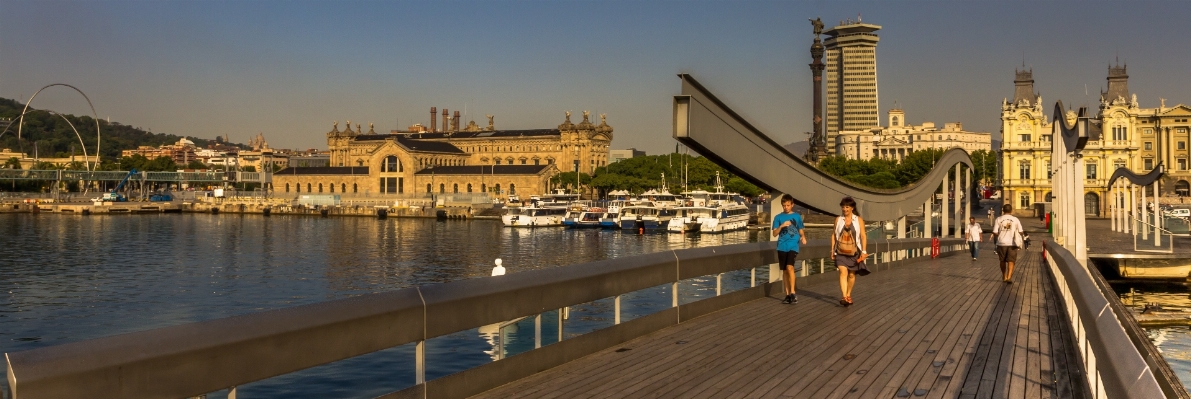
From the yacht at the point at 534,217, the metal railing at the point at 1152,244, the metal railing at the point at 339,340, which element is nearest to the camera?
the metal railing at the point at 339,340

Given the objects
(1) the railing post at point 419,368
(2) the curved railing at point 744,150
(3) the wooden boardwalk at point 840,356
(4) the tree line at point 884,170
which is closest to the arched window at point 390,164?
(4) the tree line at point 884,170

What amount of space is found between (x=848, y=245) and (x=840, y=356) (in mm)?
4593

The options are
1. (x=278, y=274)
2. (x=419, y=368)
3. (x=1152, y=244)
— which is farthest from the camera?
(x=278, y=274)

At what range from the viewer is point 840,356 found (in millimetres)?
9781

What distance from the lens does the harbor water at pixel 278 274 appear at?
19703mm

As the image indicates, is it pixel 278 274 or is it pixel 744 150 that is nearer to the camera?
pixel 744 150

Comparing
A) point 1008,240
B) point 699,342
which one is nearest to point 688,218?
point 1008,240

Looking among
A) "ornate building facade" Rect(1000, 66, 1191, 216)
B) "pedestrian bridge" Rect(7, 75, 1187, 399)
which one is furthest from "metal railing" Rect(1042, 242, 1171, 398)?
"ornate building facade" Rect(1000, 66, 1191, 216)

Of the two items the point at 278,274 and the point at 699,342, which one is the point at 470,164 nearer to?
the point at 278,274

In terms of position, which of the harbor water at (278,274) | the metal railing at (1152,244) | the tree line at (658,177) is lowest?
the harbor water at (278,274)

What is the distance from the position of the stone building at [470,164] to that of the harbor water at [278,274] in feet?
171

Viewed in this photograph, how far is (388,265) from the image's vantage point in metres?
56.5

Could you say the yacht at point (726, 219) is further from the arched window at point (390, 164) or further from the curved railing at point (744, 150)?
the arched window at point (390, 164)

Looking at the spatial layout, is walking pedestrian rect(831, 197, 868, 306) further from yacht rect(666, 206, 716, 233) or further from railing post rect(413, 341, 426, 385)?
yacht rect(666, 206, 716, 233)
